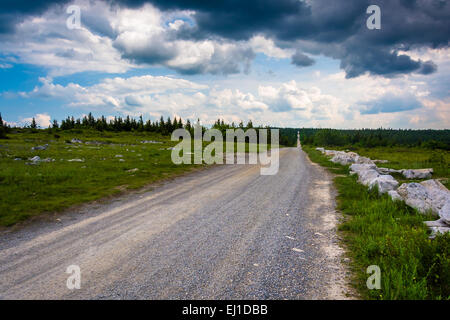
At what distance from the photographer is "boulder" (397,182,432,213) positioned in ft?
26.0

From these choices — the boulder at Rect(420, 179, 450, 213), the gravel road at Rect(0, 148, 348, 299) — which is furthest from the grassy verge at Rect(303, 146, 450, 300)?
the boulder at Rect(420, 179, 450, 213)

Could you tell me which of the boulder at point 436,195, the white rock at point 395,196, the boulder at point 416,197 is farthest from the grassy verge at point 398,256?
the white rock at point 395,196

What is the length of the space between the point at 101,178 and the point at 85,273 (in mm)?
10457

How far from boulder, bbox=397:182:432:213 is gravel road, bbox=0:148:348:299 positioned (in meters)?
2.40

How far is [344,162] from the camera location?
23938mm

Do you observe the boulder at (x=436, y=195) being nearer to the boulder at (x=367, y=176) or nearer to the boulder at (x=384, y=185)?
the boulder at (x=384, y=185)

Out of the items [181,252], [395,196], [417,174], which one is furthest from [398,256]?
[417,174]

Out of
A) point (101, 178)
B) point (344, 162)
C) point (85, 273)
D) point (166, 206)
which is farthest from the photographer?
point (344, 162)

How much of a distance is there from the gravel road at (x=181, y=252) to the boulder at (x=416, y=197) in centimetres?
240

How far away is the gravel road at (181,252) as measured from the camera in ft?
13.6

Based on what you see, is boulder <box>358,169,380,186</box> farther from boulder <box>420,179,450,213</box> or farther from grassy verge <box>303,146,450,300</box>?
grassy verge <box>303,146,450,300</box>

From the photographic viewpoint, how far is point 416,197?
27.7ft

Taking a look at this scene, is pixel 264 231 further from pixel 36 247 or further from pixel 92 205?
pixel 92 205
